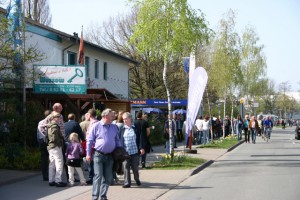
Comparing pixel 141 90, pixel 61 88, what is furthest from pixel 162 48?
pixel 141 90

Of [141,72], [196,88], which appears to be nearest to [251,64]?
[141,72]

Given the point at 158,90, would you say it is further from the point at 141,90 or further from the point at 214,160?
the point at 214,160

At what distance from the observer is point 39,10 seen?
4353 cm

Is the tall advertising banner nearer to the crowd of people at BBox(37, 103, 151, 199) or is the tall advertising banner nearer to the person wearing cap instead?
the crowd of people at BBox(37, 103, 151, 199)

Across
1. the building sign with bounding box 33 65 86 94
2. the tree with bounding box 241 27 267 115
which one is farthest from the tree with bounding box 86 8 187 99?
the building sign with bounding box 33 65 86 94

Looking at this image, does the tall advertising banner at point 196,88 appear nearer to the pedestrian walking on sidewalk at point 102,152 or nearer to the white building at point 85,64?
the white building at point 85,64

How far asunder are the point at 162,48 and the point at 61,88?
4165 millimetres

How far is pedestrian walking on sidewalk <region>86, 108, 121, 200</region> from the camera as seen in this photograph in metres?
9.49

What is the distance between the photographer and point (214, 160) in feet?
66.6

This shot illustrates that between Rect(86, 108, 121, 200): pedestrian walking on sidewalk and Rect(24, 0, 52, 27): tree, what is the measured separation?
34.1 metres

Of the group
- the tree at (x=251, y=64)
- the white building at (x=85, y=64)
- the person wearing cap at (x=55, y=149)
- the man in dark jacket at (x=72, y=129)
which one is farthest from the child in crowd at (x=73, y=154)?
the tree at (x=251, y=64)

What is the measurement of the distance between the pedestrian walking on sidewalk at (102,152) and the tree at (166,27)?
7507 mm

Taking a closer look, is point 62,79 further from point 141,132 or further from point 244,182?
point 244,182

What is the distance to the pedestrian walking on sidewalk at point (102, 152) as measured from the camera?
949 cm
